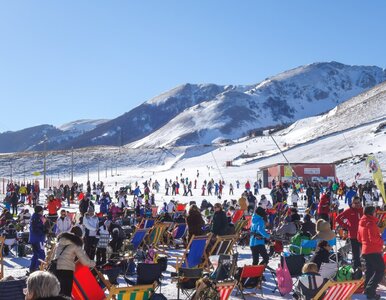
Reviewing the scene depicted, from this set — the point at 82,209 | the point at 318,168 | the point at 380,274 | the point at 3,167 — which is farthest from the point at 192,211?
the point at 3,167

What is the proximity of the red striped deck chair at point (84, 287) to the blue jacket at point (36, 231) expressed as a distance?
4109 mm

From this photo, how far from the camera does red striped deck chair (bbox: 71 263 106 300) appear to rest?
654 cm

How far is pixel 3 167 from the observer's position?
11656cm

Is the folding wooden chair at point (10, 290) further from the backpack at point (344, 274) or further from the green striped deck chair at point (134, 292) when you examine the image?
the backpack at point (344, 274)

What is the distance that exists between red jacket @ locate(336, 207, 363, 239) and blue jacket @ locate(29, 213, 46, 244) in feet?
17.8

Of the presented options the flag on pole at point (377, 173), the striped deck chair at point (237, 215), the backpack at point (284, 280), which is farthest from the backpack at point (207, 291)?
A: the flag on pole at point (377, 173)

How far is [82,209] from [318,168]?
36.1 meters

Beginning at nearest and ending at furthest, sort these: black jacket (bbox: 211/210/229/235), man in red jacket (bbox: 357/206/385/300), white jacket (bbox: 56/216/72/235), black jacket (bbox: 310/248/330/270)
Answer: black jacket (bbox: 310/248/330/270) < man in red jacket (bbox: 357/206/385/300) < black jacket (bbox: 211/210/229/235) < white jacket (bbox: 56/216/72/235)

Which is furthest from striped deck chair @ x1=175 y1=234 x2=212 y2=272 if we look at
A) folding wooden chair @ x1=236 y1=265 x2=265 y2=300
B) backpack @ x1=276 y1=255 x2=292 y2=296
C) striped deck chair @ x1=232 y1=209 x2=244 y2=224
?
striped deck chair @ x1=232 y1=209 x2=244 y2=224

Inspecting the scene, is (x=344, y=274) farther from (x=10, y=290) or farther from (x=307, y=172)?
(x=307, y=172)

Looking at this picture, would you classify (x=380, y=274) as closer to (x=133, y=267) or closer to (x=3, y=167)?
(x=133, y=267)

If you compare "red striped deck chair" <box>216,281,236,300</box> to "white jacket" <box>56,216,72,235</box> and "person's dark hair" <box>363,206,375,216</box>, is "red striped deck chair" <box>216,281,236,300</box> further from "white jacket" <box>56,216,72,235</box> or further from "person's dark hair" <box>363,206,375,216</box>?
"white jacket" <box>56,216,72,235</box>

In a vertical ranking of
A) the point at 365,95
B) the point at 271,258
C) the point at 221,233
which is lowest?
the point at 271,258

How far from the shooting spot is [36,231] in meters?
10.5
